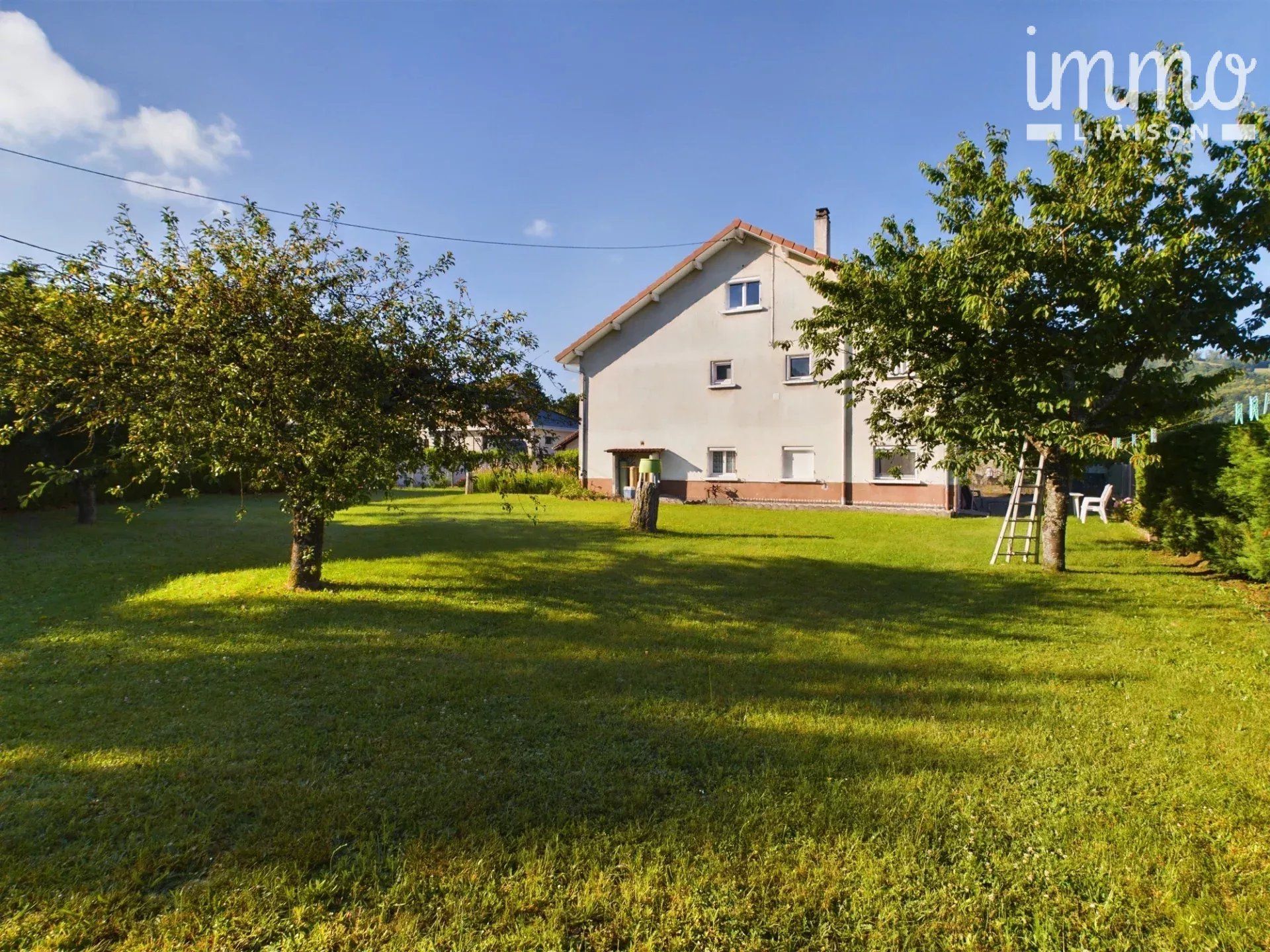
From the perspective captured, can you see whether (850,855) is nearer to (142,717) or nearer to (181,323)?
(142,717)

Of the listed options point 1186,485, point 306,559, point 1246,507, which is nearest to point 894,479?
point 1186,485

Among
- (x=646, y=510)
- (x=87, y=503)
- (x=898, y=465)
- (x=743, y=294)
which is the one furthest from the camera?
(x=743, y=294)

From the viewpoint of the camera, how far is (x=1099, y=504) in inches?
719

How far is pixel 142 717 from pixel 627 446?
2291cm

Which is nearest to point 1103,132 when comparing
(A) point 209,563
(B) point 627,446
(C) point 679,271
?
(A) point 209,563

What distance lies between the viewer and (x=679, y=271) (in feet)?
82.9

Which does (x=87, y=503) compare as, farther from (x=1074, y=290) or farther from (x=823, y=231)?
(x=823, y=231)

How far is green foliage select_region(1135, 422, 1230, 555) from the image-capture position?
369 inches

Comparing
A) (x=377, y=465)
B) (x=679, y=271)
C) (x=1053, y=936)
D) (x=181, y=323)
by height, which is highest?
(x=679, y=271)

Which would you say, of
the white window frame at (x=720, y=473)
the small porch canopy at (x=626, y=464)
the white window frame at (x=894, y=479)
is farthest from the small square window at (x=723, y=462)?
the white window frame at (x=894, y=479)

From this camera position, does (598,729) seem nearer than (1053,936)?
No

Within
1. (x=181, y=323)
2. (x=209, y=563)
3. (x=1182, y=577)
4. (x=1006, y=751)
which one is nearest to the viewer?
(x=1006, y=751)

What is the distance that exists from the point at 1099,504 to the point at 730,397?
39.3ft

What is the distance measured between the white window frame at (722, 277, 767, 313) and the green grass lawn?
1814cm
